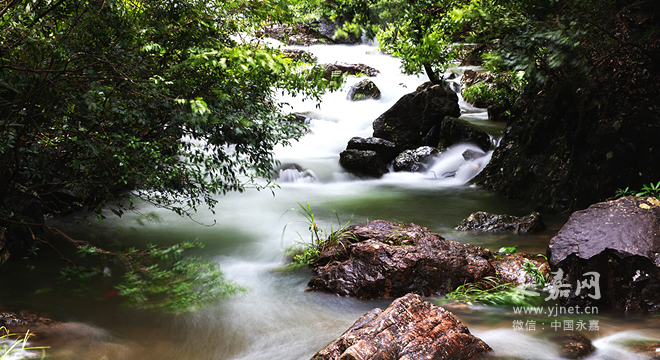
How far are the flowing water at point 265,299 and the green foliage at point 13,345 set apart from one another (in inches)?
4.4

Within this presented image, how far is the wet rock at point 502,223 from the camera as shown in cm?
622

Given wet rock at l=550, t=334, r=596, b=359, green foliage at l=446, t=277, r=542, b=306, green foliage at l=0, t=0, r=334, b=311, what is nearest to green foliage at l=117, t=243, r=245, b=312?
green foliage at l=0, t=0, r=334, b=311

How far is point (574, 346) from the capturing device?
9.67 feet

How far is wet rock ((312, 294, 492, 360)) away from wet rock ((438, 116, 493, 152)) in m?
9.36

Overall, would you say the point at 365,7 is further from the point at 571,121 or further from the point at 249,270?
the point at 249,270

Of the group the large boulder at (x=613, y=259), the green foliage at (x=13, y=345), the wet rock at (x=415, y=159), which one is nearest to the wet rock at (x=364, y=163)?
the wet rock at (x=415, y=159)

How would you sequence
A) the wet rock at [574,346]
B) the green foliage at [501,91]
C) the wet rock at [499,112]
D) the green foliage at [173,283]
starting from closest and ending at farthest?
the wet rock at [574,346], the green foliage at [173,283], the green foliage at [501,91], the wet rock at [499,112]

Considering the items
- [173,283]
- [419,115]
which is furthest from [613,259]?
[419,115]

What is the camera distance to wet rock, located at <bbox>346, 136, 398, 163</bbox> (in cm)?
1213

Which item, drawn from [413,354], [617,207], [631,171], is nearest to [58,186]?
[413,354]

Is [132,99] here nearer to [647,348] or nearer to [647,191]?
[647,348]

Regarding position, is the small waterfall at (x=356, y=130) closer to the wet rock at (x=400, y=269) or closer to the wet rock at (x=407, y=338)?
the wet rock at (x=400, y=269)

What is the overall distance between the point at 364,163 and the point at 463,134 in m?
3.01

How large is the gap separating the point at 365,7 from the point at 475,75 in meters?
8.04
